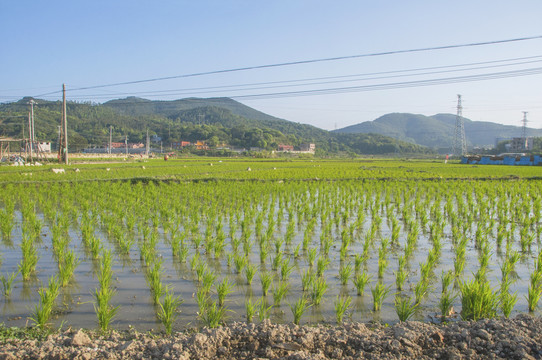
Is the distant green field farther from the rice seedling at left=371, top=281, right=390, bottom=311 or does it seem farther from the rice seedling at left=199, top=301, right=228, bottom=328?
the rice seedling at left=371, top=281, right=390, bottom=311

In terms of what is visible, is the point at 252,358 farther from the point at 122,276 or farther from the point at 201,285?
the point at 122,276

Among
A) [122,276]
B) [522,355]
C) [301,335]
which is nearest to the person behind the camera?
[522,355]

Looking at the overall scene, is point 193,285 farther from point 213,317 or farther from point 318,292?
point 318,292

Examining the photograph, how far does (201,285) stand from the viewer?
434 cm

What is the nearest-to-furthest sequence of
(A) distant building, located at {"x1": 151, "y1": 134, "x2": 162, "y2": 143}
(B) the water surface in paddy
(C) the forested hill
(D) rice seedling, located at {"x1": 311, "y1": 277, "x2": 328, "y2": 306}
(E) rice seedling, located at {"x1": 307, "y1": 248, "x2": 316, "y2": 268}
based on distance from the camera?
(B) the water surface in paddy < (D) rice seedling, located at {"x1": 311, "y1": 277, "x2": 328, "y2": 306} < (E) rice seedling, located at {"x1": 307, "y1": 248, "x2": 316, "y2": 268} < (C) the forested hill < (A) distant building, located at {"x1": 151, "y1": 134, "x2": 162, "y2": 143}

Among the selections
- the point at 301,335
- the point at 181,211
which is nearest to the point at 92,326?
the point at 301,335

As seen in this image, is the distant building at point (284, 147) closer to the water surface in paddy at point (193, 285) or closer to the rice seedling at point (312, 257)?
the water surface in paddy at point (193, 285)

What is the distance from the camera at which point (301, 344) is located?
2.85 metres

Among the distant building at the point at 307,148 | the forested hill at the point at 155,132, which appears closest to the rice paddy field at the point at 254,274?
the forested hill at the point at 155,132

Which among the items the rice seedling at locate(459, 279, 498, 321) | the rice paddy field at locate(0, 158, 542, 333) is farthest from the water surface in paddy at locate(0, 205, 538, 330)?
the rice seedling at locate(459, 279, 498, 321)

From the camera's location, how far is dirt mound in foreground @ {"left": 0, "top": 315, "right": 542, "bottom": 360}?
269cm

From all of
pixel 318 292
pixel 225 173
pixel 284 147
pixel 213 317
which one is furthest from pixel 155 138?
pixel 213 317

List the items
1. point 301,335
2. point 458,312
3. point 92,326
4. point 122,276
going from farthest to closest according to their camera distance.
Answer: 1. point 122,276
2. point 458,312
3. point 92,326
4. point 301,335

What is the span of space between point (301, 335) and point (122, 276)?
103 inches
